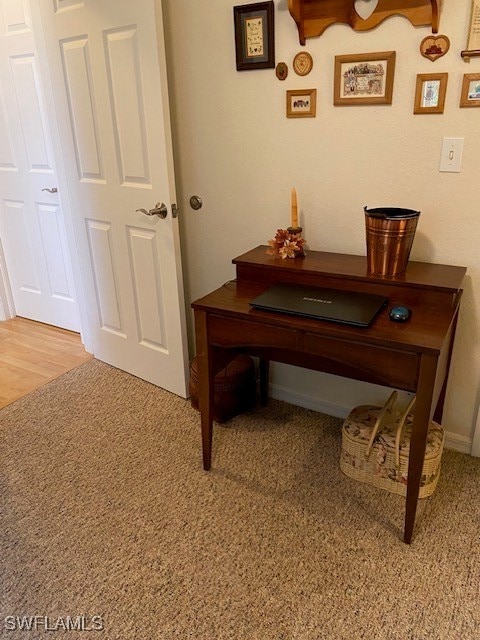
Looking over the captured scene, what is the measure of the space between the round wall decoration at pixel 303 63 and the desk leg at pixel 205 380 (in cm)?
97

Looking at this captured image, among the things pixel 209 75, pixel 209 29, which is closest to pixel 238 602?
pixel 209 75

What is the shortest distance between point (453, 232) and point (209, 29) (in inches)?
48.4

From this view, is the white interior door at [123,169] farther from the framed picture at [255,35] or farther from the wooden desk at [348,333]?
the wooden desk at [348,333]

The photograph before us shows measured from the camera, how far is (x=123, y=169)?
7.30ft

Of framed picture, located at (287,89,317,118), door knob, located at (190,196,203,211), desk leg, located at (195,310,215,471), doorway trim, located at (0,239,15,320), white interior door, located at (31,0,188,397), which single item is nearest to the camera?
desk leg, located at (195,310,215,471)

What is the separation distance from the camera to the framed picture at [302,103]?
72.3 inches

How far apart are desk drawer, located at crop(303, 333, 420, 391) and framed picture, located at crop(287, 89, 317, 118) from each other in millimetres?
897

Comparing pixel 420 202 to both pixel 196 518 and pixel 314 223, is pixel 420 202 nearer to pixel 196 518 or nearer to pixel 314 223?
pixel 314 223

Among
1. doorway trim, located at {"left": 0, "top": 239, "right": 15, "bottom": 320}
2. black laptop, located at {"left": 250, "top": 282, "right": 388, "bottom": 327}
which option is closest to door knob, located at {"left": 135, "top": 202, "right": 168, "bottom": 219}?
black laptop, located at {"left": 250, "top": 282, "right": 388, "bottom": 327}

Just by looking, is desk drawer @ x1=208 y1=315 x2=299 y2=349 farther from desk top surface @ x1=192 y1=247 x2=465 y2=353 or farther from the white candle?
the white candle

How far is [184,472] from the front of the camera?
6.43ft

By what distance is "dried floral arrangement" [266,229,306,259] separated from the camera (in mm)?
1888

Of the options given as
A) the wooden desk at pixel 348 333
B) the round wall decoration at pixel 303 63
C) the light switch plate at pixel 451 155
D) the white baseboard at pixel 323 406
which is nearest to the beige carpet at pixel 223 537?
the white baseboard at pixel 323 406

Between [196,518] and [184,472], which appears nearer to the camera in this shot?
[196,518]
